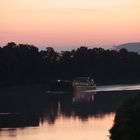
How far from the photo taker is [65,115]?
1560 inches

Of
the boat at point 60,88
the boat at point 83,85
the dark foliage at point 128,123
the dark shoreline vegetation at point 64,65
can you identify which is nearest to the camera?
the dark foliage at point 128,123

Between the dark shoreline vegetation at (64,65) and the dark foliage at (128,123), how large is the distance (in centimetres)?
5552

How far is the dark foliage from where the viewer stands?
18.8 metres

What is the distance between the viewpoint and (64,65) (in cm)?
9369

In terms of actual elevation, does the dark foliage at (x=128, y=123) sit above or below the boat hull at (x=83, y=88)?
above

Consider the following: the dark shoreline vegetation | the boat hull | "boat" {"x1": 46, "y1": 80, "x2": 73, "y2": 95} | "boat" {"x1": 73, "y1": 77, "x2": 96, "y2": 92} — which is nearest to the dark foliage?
"boat" {"x1": 46, "y1": 80, "x2": 73, "y2": 95}

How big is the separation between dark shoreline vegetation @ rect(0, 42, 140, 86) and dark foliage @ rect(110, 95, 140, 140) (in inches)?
2186

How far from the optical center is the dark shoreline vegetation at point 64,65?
271 feet

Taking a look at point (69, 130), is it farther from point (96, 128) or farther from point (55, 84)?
point (55, 84)

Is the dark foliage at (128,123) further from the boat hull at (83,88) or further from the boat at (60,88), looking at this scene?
the boat hull at (83,88)

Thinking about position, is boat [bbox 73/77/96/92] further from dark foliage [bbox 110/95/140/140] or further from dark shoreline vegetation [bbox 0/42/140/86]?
dark foliage [bbox 110/95/140/140]

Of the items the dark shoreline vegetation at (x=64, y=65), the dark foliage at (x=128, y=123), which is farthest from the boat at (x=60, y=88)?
the dark foliage at (x=128, y=123)

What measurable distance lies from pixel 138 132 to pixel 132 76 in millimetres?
89696

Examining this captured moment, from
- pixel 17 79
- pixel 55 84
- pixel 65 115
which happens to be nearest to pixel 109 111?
pixel 65 115
